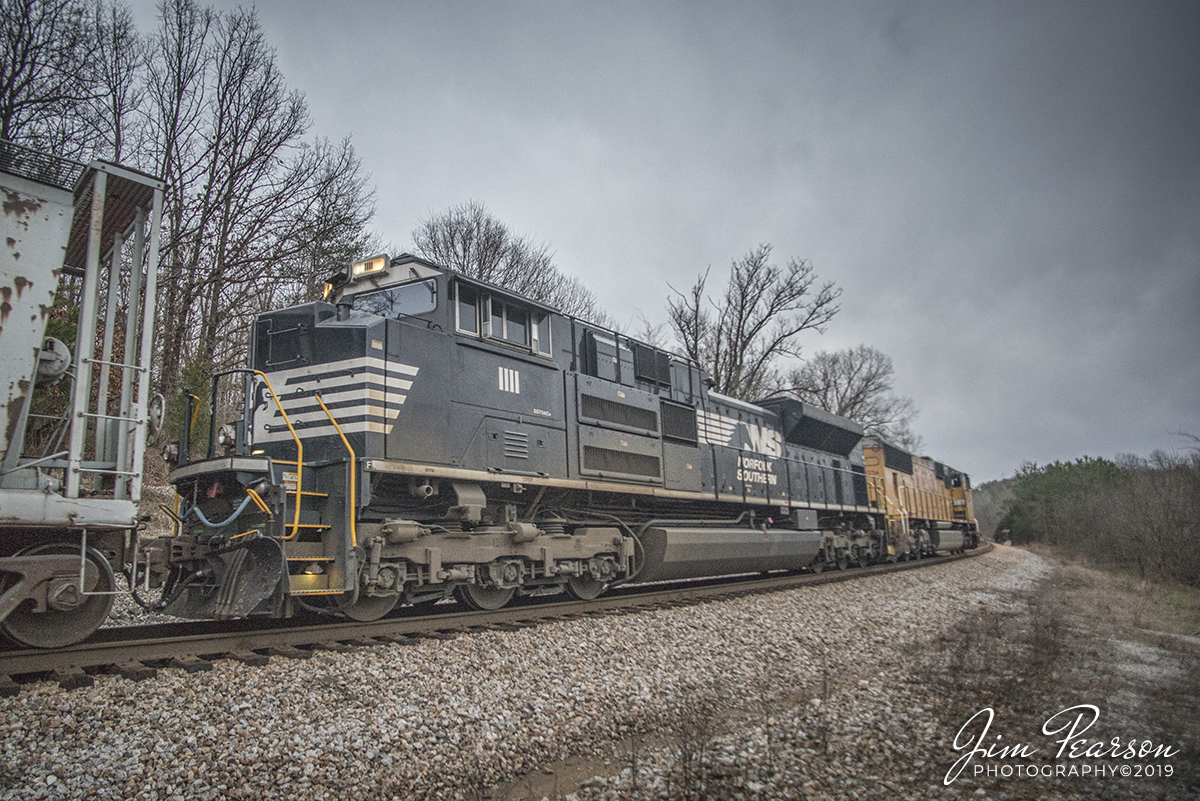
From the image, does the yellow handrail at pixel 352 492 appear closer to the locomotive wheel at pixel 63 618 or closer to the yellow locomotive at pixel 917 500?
the locomotive wheel at pixel 63 618

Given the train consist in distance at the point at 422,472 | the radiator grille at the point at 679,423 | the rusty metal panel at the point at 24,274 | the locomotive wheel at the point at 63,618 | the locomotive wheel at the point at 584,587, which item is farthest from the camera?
the radiator grille at the point at 679,423

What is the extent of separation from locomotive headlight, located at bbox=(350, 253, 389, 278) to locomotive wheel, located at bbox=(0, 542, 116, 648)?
12.8 feet

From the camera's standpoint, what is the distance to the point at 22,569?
4172mm

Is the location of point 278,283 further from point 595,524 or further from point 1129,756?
point 1129,756

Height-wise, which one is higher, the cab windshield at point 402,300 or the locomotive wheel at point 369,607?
the cab windshield at point 402,300

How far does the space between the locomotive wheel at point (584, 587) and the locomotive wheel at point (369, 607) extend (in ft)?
9.04

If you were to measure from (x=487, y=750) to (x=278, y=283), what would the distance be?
52.3 ft

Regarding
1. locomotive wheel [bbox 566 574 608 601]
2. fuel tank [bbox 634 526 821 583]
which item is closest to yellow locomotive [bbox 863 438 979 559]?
fuel tank [bbox 634 526 821 583]

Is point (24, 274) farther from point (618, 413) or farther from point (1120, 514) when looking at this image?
point (1120, 514)

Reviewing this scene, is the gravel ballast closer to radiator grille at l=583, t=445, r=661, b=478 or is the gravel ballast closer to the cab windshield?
radiator grille at l=583, t=445, r=661, b=478

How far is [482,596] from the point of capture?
7.47m

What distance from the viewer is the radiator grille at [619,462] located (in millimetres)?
8797

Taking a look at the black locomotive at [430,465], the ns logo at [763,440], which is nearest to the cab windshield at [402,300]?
the black locomotive at [430,465]

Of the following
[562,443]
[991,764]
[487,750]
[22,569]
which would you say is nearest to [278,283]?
[562,443]
